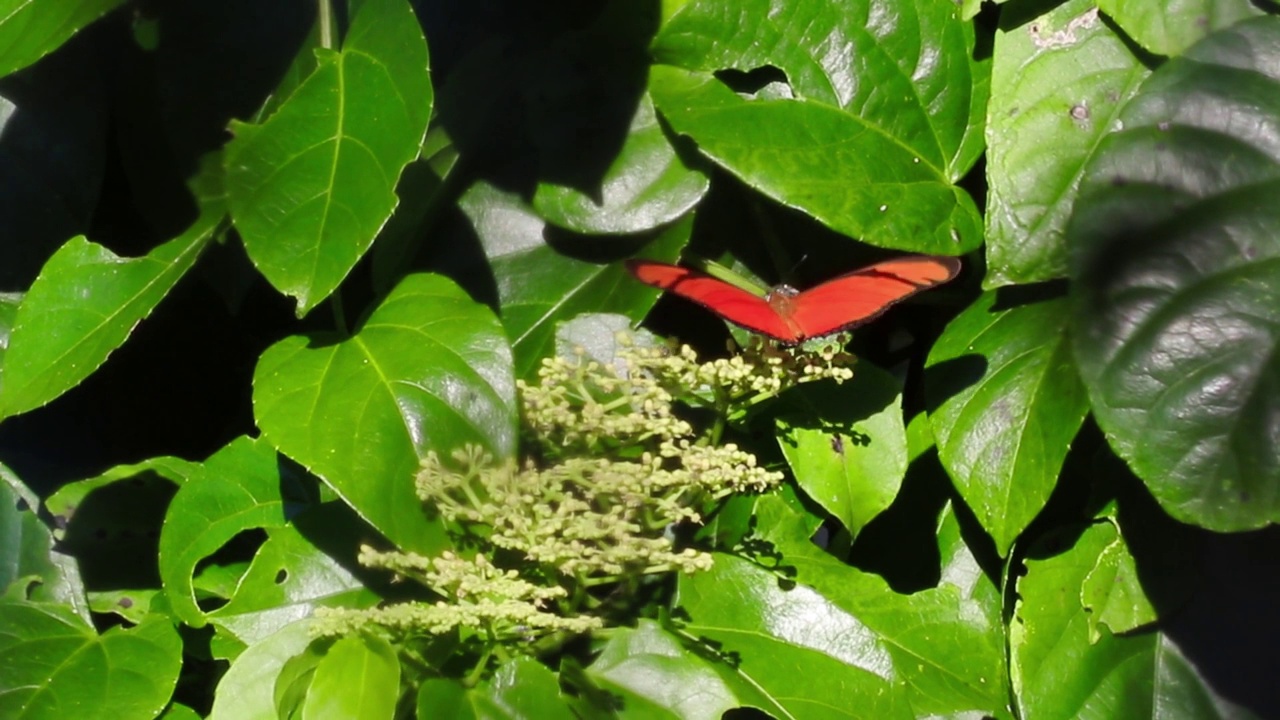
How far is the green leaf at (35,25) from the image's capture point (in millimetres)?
955

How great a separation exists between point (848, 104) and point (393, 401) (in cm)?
45

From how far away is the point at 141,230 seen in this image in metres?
1.29

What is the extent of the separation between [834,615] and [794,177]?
361 millimetres

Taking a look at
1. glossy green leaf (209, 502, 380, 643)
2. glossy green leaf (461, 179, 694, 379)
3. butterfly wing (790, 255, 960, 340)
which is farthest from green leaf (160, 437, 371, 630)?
butterfly wing (790, 255, 960, 340)

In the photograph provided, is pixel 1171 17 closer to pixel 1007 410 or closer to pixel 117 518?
pixel 1007 410

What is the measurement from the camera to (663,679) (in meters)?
0.99

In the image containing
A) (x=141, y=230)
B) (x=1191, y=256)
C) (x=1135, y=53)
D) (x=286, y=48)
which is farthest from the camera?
(x=141, y=230)

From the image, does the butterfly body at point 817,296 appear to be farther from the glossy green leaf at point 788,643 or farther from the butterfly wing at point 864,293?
the glossy green leaf at point 788,643

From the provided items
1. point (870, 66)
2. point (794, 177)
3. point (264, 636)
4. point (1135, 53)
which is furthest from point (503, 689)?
point (1135, 53)

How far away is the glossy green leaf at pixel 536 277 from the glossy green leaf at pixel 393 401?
0.34 ft

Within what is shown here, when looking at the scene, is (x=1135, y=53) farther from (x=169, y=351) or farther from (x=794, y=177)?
(x=169, y=351)

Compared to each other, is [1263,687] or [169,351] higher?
[169,351]

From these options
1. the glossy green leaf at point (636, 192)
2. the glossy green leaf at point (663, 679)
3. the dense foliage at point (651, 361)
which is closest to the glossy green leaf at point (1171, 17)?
the dense foliage at point (651, 361)

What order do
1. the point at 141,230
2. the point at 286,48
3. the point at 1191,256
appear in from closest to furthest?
the point at 1191,256, the point at 286,48, the point at 141,230
